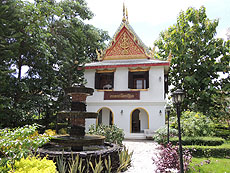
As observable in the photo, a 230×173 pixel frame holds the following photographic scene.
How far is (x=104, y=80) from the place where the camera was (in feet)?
54.5

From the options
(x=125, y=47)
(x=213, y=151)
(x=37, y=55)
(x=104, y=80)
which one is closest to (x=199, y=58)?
(x=125, y=47)

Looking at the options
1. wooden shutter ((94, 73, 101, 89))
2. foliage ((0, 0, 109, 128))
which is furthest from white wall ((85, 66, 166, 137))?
foliage ((0, 0, 109, 128))

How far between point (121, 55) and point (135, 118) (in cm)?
631

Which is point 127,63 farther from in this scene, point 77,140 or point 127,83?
point 77,140

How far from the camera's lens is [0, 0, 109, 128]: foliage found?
10.5 m

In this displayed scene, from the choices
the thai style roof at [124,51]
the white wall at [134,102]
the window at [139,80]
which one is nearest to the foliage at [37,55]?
the thai style roof at [124,51]

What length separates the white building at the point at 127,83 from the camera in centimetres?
1429

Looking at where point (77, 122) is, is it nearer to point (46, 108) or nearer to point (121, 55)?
point (46, 108)

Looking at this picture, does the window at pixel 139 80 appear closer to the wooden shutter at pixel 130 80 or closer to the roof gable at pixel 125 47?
the wooden shutter at pixel 130 80

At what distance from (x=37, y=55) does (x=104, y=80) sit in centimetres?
629

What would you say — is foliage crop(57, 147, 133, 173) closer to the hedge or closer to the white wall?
the hedge

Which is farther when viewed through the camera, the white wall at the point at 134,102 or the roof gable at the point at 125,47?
the roof gable at the point at 125,47

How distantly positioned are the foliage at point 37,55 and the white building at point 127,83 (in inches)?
87.3

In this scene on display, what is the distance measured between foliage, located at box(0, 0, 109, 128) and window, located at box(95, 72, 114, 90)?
1.79 m
